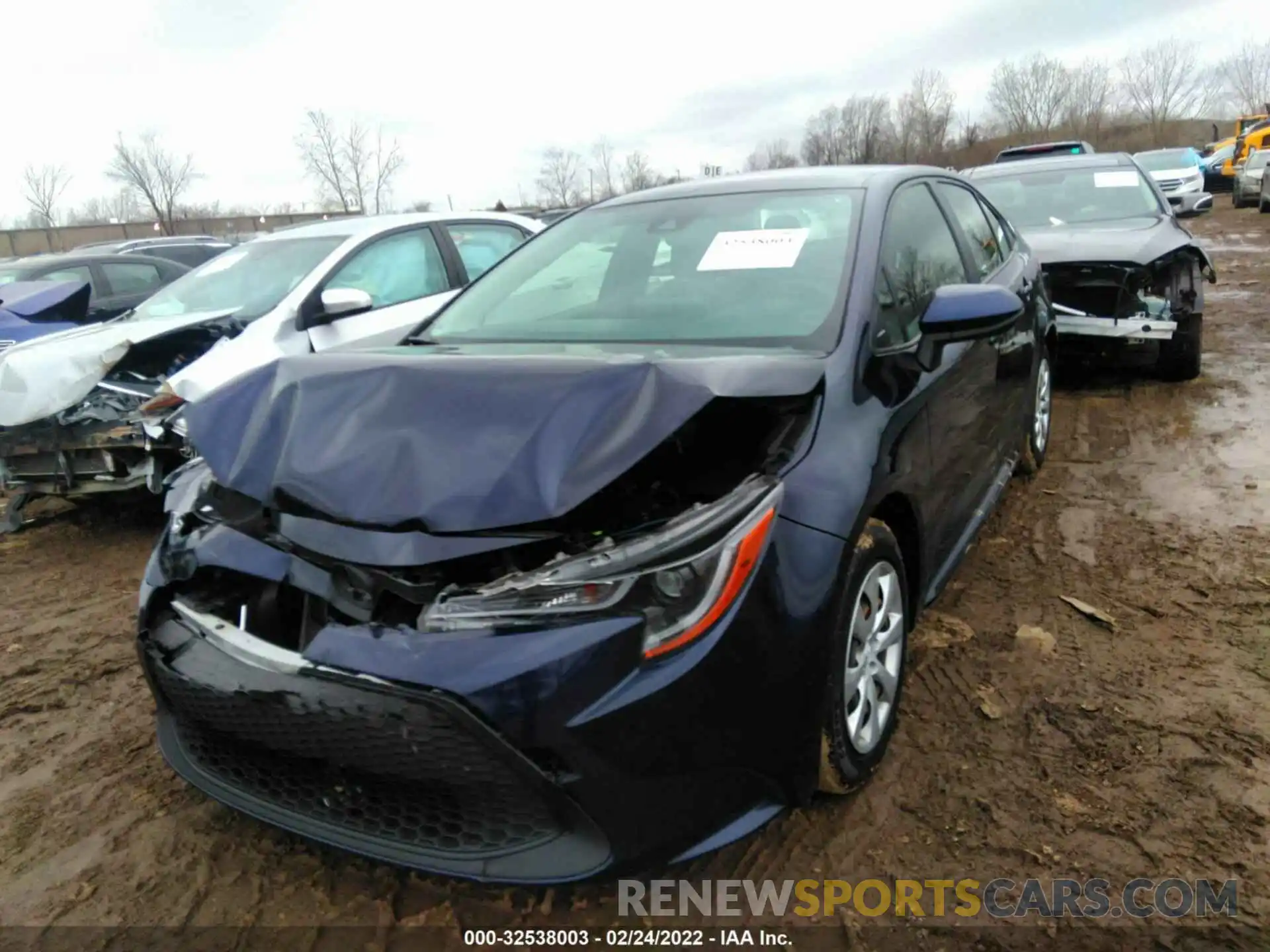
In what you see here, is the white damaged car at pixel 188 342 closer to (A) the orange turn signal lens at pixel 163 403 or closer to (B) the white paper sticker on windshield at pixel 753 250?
(A) the orange turn signal lens at pixel 163 403

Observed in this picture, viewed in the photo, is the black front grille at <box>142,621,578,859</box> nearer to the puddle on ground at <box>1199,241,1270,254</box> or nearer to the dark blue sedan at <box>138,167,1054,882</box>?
the dark blue sedan at <box>138,167,1054,882</box>

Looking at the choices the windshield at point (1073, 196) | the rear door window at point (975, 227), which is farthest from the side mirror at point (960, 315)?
Answer: the windshield at point (1073, 196)

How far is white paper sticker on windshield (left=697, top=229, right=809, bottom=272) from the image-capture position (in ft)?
9.34

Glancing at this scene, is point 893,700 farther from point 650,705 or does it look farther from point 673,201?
point 673,201

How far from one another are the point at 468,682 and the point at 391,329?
12.7ft

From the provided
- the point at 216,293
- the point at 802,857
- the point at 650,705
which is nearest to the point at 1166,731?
the point at 802,857

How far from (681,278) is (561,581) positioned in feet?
4.90

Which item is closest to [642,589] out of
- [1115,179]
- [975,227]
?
[975,227]

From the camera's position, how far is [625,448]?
1.92m

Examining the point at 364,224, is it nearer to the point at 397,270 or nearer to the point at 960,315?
the point at 397,270

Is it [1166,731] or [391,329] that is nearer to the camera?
[1166,731]

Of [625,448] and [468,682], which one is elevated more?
[625,448]

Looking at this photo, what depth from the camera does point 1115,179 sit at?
7.06 meters

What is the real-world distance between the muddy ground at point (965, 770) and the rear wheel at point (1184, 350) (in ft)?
7.15
